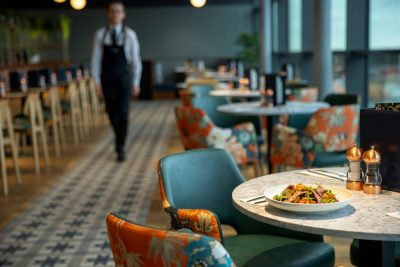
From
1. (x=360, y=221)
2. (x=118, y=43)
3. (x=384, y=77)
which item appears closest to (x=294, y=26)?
(x=118, y=43)

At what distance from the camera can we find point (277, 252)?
96.3 inches

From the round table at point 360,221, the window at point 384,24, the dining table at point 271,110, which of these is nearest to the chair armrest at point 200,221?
the round table at point 360,221

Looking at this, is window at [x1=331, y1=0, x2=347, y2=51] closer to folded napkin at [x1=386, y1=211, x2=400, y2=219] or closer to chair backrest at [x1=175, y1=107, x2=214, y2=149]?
chair backrest at [x1=175, y1=107, x2=214, y2=149]

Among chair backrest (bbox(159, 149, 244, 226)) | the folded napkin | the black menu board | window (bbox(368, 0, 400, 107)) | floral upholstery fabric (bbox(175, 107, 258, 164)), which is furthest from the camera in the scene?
window (bbox(368, 0, 400, 107))

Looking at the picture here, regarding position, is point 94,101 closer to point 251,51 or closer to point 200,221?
point 251,51

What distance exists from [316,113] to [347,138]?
1.02ft

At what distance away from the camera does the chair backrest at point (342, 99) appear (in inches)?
207

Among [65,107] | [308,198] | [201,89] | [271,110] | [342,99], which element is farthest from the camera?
[65,107]

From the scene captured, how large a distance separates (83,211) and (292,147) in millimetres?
1839

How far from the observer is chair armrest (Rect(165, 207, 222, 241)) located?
1.91 m

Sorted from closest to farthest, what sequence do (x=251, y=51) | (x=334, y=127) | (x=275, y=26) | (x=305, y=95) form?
(x=334, y=127)
(x=305, y=95)
(x=275, y=26)
(x=251, y=51)

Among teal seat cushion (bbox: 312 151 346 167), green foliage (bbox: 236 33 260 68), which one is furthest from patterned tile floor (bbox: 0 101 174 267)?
green foliage (bbox: 236 33 260 68)

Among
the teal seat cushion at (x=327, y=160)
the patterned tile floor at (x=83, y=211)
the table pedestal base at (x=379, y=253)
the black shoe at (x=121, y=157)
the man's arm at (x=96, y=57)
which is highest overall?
the man's arm at (x=96, y=57)

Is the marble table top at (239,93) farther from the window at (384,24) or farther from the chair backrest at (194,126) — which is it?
the chair backrest at (194,126)
